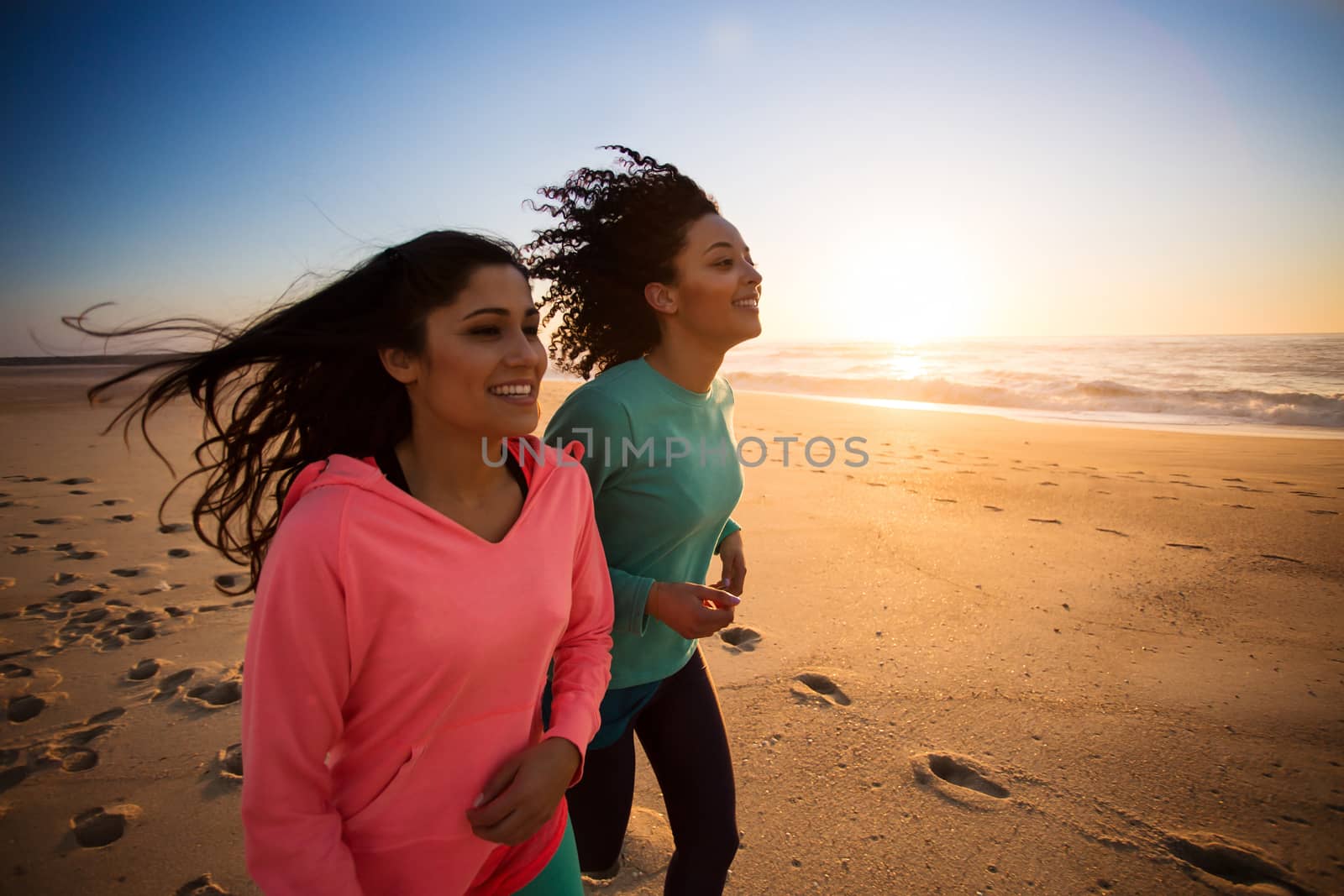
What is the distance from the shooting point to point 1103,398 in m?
17.2

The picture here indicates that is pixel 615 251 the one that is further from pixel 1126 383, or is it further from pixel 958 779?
pixel 1126 383

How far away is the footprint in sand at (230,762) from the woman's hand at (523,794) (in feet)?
6.56

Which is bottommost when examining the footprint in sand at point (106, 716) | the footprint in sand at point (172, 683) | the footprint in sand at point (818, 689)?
the footprint in sand at point (106, 716)

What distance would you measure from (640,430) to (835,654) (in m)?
2.30

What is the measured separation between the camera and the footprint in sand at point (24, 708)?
304 centimetres

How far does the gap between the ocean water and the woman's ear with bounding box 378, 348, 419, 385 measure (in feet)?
50.1

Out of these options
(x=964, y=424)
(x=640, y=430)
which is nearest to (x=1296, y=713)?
(x=640, y=430)

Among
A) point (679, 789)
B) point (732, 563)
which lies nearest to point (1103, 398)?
point (732, 563)

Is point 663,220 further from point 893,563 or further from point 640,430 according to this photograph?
point 893,563

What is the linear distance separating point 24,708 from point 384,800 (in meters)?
3.19

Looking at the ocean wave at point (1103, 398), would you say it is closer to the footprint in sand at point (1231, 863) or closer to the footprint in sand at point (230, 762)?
the footprint in sand at point (1231, 863)

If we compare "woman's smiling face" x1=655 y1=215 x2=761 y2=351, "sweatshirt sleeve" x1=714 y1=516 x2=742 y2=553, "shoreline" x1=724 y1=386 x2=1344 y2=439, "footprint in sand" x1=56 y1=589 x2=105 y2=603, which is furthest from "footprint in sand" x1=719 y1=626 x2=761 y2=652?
"shoreline" x1=724 y1=386 x2=1344 y2=439

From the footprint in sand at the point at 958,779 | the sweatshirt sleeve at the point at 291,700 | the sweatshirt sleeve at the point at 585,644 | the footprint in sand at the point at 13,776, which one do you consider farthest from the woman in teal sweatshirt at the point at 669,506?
the footprint in sand at the point at 13,776

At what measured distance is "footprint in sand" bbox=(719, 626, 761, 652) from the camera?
12.4 ft
